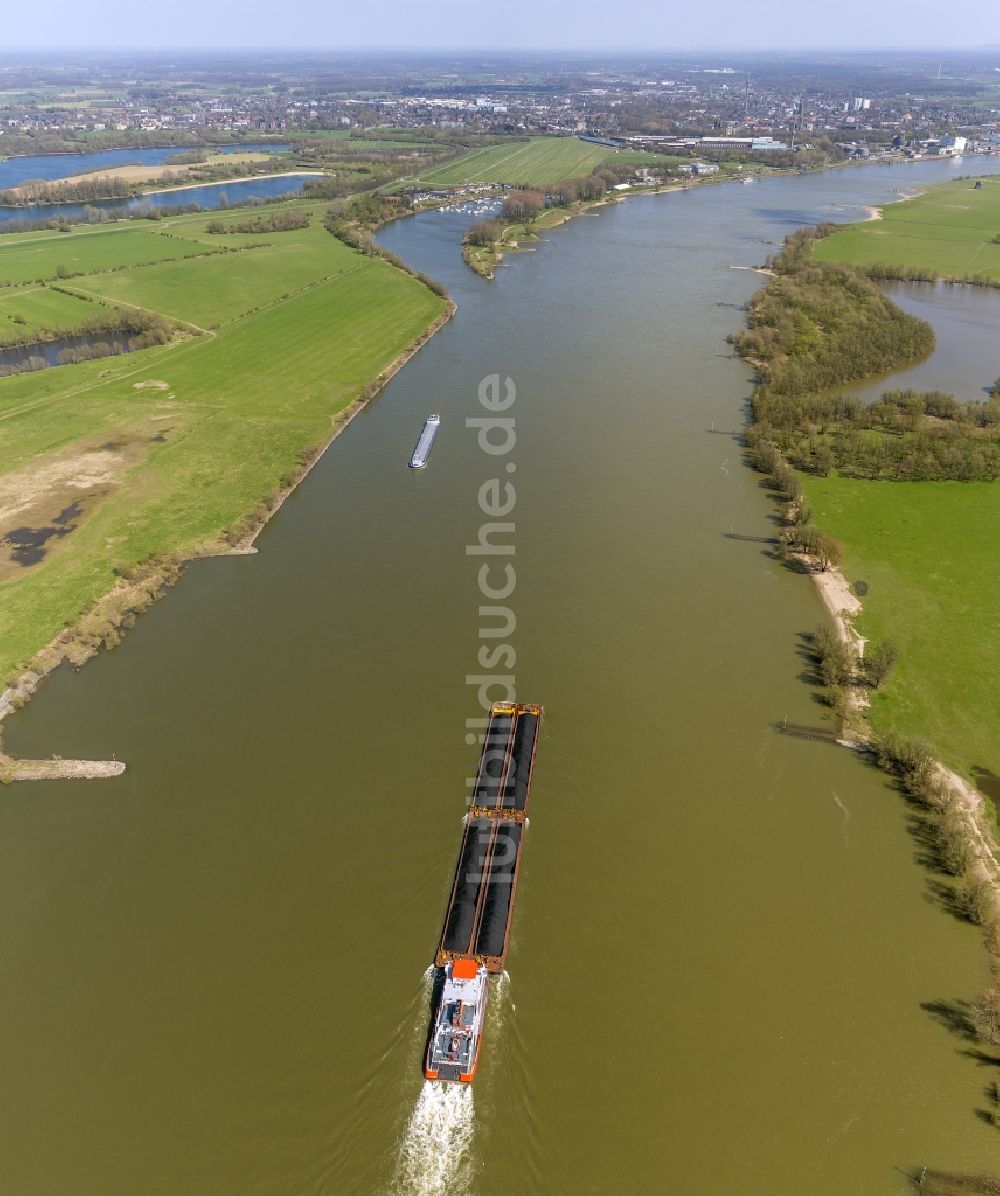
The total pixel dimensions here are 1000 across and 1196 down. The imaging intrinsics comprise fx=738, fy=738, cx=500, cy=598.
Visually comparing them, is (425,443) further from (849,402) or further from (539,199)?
(539,199)

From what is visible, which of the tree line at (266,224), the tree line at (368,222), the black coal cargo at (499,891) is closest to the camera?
the black coal cargo at (499,891)

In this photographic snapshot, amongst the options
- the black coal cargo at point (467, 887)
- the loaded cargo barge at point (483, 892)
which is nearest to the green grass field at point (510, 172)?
the loaded cargo barge at point (483, 892)

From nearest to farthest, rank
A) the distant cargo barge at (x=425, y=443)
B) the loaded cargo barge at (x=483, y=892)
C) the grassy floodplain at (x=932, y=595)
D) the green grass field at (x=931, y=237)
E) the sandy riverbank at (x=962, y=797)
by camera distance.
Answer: the loaded cargo barge at (x=483, y=892)
the sandy riverbank at (x=962, y=797)
the grassy floodplain at (x=932, y=595)
the distant cargo barge at (x=425, y=443)
the green grass field at (x=931, y=237)

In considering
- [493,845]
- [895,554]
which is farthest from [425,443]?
[493,845]

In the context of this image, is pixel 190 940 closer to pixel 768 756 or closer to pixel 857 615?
pixel 768 756

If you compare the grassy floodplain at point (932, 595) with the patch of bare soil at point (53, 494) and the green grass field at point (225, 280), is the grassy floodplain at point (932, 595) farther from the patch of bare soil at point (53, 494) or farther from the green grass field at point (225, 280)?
the green grass field at point (225, 280)

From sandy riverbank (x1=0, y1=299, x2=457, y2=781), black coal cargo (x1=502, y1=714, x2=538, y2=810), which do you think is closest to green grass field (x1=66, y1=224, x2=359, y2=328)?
sandy riverbank (x1=0, y1=299, x2=457, y2=781)
